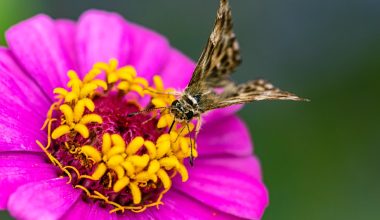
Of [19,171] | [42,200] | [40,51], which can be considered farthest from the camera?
→ [40,51]

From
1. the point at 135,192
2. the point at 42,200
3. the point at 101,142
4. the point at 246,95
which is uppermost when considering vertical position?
the point at 246,95

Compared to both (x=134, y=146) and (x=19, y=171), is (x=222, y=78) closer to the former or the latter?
(x=134, y=146)

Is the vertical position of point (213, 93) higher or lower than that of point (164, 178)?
higher

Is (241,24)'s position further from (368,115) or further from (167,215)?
(167,215)

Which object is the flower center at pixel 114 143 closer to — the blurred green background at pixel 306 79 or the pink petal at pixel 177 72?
the pink petal at pixel 177 72

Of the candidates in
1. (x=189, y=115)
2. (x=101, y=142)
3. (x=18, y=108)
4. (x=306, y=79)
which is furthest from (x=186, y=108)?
(x=306, y=79)

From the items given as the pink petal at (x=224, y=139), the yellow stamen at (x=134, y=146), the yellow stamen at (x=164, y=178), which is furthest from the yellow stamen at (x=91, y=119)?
the pink petal at (x=224, y=139)

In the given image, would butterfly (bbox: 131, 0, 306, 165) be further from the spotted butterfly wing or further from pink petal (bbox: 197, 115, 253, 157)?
pink petal (bbox: 197, 115, 253, 157)
